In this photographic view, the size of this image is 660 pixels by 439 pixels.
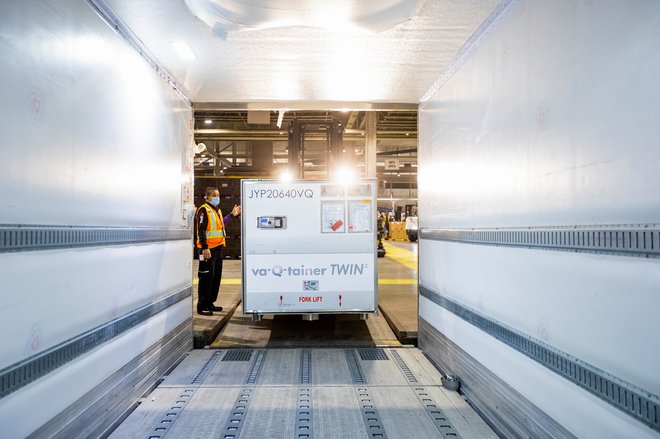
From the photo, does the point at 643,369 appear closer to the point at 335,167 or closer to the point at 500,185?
the point at 500,185

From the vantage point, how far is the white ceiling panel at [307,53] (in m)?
2.66

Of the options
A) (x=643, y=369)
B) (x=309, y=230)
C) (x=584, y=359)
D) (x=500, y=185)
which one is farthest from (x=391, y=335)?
(x=643, y=369)

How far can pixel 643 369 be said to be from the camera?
1.44m

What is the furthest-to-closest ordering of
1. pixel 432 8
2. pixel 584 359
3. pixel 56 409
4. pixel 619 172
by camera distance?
pixel 432 8 → pixel 56 409 → pixel 584 359 → pixel 619 172

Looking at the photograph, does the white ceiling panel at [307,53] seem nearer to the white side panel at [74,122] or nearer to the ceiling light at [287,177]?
the white side panel at [74,122]

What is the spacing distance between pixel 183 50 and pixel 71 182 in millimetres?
1559

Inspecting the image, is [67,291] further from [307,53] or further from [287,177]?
[287,177]

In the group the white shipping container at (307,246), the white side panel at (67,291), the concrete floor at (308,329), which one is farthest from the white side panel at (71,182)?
the concrete floor at (308,329)

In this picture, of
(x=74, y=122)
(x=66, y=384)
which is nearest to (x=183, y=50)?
(x=74, y=122)

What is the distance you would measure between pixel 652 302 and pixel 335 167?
5.94 m

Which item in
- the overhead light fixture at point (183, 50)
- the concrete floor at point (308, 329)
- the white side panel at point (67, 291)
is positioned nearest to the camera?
the white side panel at point (67, 291)

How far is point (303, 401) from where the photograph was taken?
3086 mm

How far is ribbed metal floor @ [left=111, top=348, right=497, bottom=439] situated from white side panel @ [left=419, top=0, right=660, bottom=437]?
568 mm

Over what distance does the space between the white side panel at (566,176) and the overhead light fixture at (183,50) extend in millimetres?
2249
